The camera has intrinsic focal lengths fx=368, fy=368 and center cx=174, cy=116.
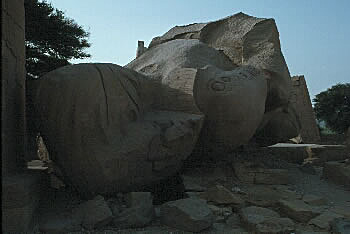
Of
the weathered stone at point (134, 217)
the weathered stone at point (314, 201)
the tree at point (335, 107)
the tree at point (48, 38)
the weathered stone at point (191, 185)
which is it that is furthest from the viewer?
the tree at point (335, 107)

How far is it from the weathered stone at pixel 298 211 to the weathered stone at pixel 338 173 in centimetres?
139

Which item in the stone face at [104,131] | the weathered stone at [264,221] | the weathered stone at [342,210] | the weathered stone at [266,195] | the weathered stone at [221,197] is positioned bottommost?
the weathered stone at [342,210]

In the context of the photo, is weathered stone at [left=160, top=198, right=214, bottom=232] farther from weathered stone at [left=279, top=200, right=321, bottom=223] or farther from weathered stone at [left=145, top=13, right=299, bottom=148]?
weathered stone at [left=145, top=13, right=299, bottom=148]

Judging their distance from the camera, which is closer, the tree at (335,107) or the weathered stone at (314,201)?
the weathered stone at (314,201)

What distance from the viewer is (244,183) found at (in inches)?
152

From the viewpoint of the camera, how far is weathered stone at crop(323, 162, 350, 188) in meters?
4.18

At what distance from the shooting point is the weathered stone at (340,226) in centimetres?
257

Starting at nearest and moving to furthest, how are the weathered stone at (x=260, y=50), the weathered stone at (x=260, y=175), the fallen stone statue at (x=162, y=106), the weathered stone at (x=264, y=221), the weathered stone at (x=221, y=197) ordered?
the weathered stone at (x=264, y=221) → the fallen stone statue at (x=162, y=106) → the weathered stone at (x=221, y=197) → the weathered stone at (x=260, y=175) → the weathered stone at (x=260, y=50)

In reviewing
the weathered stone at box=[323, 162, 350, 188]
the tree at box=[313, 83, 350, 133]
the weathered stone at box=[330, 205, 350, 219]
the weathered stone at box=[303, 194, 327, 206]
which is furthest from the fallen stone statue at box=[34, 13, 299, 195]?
the tree at box=[313, 83, 350, 133]

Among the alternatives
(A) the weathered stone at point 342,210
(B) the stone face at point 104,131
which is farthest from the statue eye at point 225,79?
(A) the weathered stone at point 342,210

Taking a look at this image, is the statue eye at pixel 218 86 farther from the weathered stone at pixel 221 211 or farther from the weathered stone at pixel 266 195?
the weathered stone at pixel 221 211

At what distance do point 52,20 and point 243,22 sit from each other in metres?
6.25

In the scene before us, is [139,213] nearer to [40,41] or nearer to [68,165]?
[68,165]

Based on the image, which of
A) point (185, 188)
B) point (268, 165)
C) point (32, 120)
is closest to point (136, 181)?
point (185, 188)
